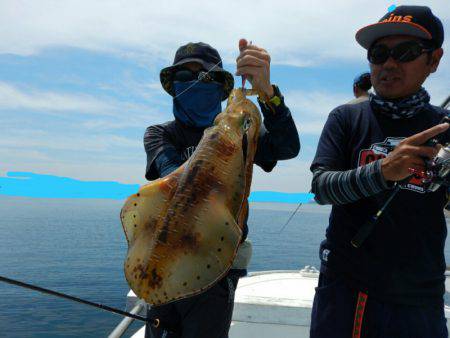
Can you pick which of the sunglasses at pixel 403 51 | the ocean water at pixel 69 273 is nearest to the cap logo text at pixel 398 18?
the sunglasses at pixel 403 51

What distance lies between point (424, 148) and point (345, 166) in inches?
26.2

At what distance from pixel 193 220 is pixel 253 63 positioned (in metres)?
0.90

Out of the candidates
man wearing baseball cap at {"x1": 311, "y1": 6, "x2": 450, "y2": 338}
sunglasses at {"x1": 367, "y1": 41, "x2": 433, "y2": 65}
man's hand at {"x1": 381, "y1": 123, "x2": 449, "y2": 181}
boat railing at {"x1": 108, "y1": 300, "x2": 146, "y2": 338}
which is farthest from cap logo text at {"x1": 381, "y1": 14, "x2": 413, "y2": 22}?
boat railing at {"x1": 108, "y1": 300, "x2": 146, "y2": 338}

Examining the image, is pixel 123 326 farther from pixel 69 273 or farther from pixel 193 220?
pixel 69 273

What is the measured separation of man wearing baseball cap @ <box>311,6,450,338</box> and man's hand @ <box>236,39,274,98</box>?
819 millimetres

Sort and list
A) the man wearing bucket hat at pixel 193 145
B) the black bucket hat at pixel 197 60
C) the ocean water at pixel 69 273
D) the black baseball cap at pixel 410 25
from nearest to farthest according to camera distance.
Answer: the black baseball cap at pixel 410 25, the man wearing bucket hat at pixel 193 145, the black bucket hat at pixel 197 60, the ocean water at pixel 69 273

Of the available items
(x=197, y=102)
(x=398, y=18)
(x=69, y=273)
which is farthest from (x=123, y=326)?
(x=69, y=273)

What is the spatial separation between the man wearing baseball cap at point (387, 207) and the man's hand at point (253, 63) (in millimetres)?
819

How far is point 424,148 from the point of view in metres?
2.11

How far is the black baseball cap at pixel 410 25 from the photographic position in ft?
8.24

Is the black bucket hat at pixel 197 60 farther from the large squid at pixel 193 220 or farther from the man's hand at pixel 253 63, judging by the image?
the large squid at pixel 193 220

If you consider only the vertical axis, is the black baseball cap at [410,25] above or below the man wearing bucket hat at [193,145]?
above

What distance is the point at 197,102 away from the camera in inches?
114

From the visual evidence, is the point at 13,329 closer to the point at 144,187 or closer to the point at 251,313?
the point at 251,313
